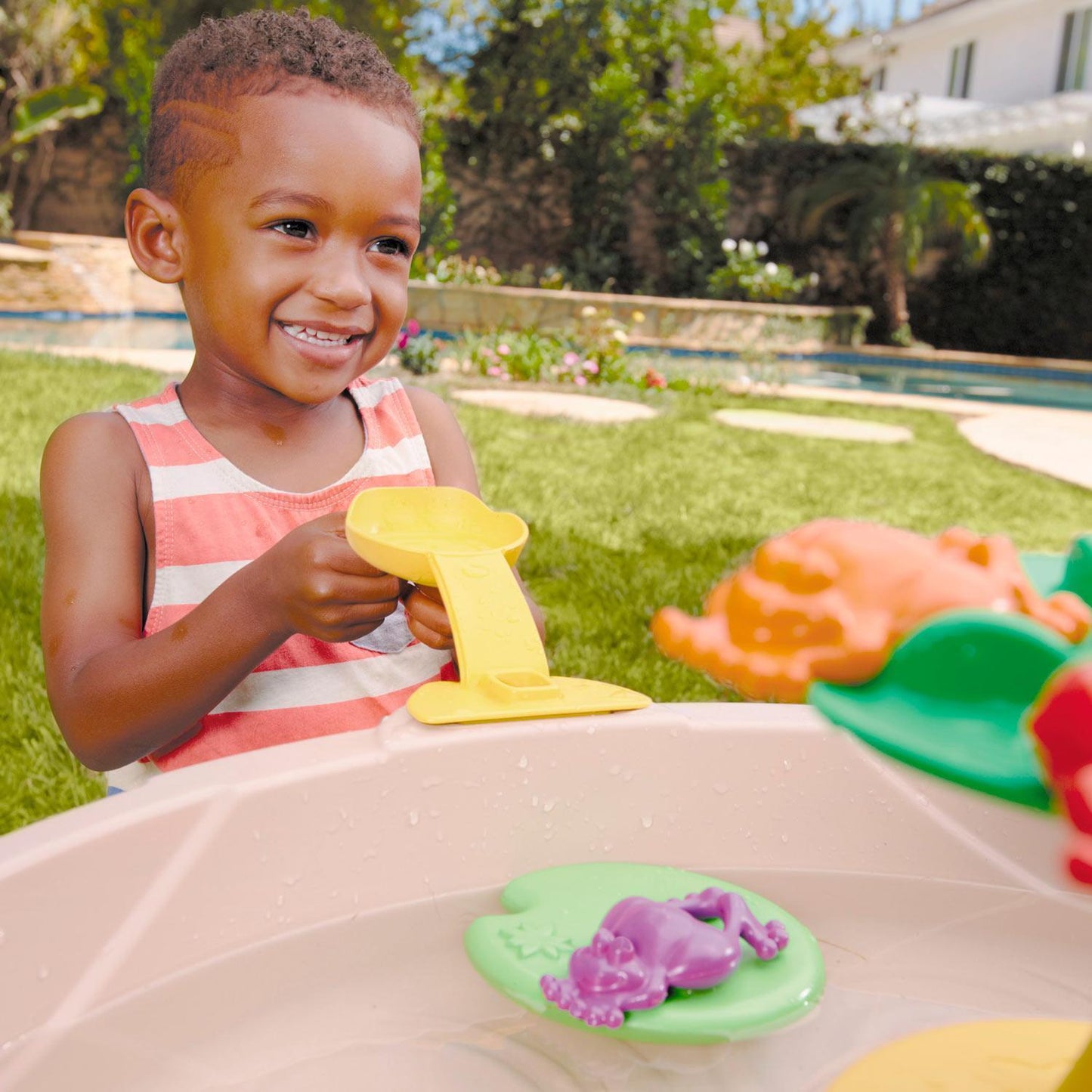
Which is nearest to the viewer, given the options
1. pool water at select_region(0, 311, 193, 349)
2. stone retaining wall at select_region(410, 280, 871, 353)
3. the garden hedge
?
pool water at select_region(0, 311, 193, 349)

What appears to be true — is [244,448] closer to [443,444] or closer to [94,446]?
[94,446]

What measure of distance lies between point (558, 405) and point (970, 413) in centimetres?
335

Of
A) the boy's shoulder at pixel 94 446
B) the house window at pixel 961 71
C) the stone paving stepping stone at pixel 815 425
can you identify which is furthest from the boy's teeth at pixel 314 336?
the house window at pixel 961 71

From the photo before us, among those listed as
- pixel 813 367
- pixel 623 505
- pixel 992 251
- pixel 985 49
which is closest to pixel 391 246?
pixel 623 505

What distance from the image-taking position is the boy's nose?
1.09 m

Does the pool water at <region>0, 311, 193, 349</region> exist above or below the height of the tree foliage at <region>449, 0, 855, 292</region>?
below

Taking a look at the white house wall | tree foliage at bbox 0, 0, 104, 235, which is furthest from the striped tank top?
the white house wall

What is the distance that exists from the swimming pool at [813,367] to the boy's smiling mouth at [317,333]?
668 centimetres

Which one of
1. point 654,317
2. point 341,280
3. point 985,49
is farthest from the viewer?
point 985,49

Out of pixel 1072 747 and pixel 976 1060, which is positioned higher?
pixel 1072 747

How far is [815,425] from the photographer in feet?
21.3

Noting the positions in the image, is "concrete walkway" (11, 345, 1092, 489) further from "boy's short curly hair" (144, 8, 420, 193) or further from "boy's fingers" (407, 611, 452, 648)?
"boy's fingers" (407, 611, 452, 648)

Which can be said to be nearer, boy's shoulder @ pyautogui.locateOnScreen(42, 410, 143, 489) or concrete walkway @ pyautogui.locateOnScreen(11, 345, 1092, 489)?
boy's shoulder @ pyautogui.locateOnScreen(42, 410, 143, 489)

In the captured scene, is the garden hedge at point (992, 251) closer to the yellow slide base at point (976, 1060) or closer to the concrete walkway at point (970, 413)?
the concrete walkway at point (970, 413)
